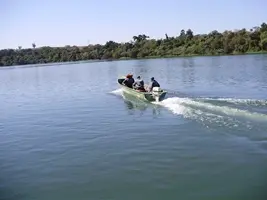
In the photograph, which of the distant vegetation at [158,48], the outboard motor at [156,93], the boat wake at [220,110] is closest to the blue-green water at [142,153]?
the boat wake at [220,110]

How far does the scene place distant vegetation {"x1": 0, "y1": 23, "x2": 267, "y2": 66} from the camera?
371 ft

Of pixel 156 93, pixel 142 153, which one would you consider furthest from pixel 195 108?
pixel 142 153

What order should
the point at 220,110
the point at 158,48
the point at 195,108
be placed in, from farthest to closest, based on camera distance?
the point at 158,48 < the point at 195,108 < the point at 220,110

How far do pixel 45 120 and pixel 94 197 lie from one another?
13.7 meters

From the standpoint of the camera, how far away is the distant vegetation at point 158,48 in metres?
113

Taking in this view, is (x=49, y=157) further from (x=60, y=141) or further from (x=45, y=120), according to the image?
(x=45, y=120)

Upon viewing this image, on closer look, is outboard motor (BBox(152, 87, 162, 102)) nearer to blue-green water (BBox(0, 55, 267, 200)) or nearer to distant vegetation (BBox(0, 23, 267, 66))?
blue-green water (BBox(0, 55, 267, 200))

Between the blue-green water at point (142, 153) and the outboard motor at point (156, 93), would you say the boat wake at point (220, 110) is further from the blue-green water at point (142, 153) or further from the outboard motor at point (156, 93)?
the outboard motor at point (156, 93)

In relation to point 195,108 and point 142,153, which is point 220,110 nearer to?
point 195,108

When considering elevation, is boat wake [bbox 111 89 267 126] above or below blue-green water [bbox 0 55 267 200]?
above

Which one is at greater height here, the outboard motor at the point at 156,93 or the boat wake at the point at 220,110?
the outboard motor at the point at 156,93

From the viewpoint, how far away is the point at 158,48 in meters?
140

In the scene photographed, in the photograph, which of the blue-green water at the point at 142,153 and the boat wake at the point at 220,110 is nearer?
the blue-green water at the point at 142,153

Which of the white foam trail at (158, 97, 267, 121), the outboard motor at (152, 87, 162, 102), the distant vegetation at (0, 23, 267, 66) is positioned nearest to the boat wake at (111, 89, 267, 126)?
the white foam trail at (158, 97, 267, 121)
